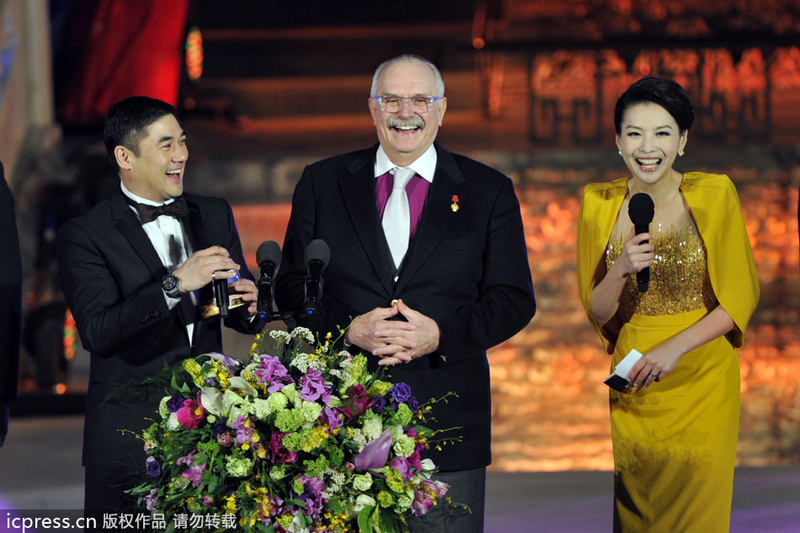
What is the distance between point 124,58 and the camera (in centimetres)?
936

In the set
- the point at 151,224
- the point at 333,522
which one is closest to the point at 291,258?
the point at 151,224

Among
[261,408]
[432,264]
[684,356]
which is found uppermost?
[432,264]

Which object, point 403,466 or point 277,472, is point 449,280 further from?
point 277,472

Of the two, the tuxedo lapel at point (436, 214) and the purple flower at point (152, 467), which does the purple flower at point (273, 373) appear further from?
the tuxedo lapel at point (436, 214)

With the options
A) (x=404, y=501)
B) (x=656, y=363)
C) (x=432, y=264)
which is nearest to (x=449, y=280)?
(x=432, y=264)

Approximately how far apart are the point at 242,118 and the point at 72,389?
4.35 m

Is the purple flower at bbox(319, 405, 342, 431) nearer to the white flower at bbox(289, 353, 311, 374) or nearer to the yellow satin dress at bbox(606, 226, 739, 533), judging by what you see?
the white flower at bbox(289, 353, 311, 374)

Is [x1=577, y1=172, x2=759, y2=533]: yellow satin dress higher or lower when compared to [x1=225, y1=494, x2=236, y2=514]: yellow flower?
higher

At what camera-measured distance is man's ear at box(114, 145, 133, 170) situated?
307 cm

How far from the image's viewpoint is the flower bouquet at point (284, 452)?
2.27 meters

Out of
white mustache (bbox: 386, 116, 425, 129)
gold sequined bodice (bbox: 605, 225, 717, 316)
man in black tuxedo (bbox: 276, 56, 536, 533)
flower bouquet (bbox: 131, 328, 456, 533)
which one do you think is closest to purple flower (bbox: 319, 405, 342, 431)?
flower bouquet (bbox: 131, 328, 456, 533)

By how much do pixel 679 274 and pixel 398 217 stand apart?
76 cm

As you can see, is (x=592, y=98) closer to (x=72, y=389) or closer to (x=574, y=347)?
(x=574, y=347)

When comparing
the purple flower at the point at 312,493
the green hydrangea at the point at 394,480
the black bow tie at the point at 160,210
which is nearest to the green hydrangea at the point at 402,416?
the green hydrangea at the point at 394,480
